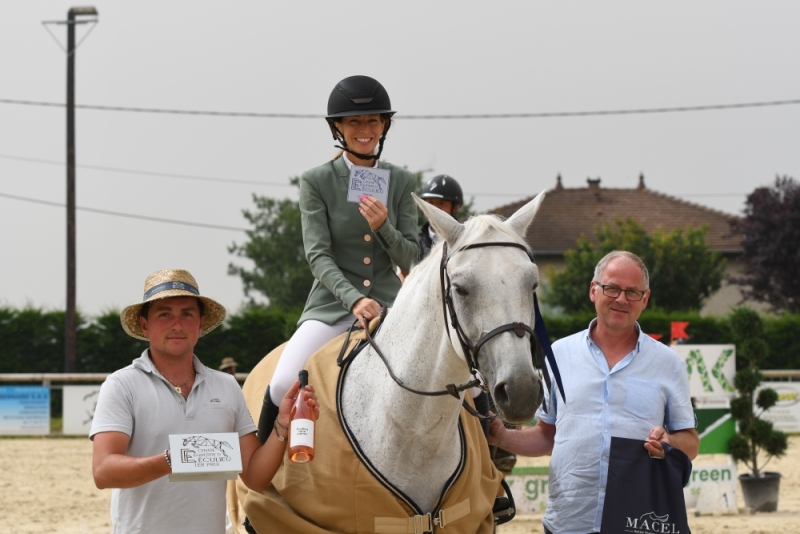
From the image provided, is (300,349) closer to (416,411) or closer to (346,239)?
(346,239)

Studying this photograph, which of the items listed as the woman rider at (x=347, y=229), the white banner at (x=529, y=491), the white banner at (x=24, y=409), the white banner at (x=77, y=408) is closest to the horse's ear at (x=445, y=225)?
the woman rider at (x=347, y=229)

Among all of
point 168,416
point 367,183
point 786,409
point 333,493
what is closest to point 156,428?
point 168,416

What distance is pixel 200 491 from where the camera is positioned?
3.43 metres

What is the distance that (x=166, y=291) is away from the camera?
11.1 feet

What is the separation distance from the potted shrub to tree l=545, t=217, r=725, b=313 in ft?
87.0

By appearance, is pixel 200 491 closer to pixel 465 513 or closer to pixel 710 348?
pixel 465 513

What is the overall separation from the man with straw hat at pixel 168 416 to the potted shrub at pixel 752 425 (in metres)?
8.50

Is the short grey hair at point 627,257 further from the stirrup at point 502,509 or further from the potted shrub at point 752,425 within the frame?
the potted shrub at point 752,425

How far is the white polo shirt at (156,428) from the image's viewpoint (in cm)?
332

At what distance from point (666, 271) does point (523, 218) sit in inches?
1434

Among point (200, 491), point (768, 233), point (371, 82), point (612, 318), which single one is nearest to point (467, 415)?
point (612, 318)

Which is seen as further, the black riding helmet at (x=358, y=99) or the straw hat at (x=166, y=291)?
the black riding helmet at (x=358, y=99)

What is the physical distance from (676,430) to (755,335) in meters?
7.74

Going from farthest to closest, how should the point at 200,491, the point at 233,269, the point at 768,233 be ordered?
the point at 233,269 < the point at 768,233 < the point at 200,491
